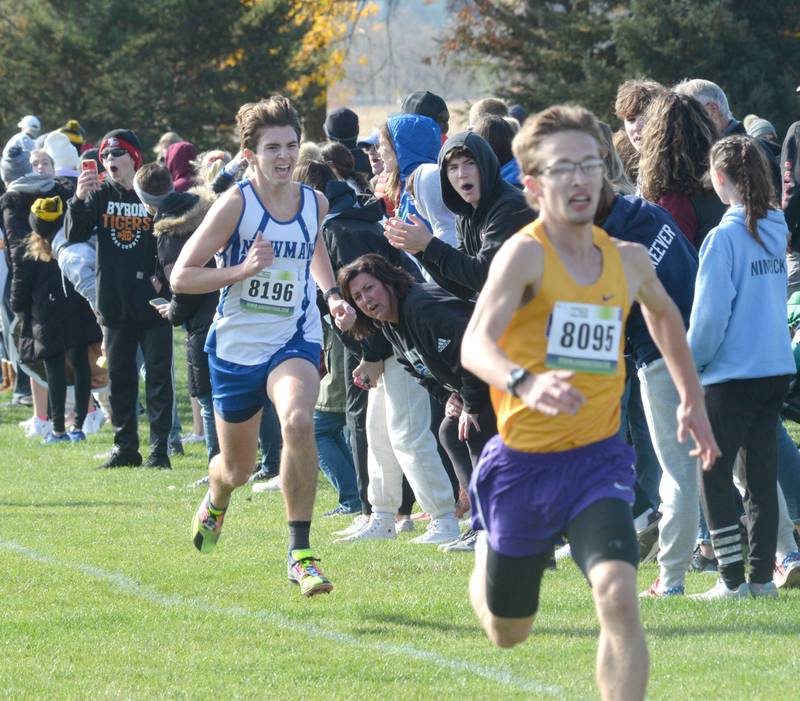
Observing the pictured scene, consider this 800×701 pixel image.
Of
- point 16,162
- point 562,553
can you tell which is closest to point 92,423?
point 16,162

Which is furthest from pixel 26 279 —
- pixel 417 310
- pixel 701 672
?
pixel 701 672

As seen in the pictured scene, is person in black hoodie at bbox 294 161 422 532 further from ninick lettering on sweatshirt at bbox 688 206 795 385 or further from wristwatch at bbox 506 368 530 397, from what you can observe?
wristwatch at bbox 506 368 530 397

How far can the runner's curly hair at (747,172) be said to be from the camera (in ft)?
21.1

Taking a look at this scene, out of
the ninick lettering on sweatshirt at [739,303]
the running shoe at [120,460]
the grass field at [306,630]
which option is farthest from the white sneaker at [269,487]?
the ninick lettering on sweatshirt at [739,303]

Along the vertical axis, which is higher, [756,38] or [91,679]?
[756,38]

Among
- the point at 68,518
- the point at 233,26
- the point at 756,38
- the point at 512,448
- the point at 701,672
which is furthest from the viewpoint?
the point at 233,26

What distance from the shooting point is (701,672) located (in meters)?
5.55

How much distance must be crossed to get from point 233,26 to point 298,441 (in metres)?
25.7

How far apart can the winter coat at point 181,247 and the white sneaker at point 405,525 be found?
232 centimetres

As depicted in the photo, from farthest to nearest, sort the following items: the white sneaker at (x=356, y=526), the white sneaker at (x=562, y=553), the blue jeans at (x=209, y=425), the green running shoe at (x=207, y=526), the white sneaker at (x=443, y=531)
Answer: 1. the blue jeans at (x=209, y=425)
2. the white sneaker at (x=356, y=526)
3. the white sneaker at (x=443, y=531)
4. the white sneaker at (x=562, y=553)
5. the green running shoe at (x=207, y=526)

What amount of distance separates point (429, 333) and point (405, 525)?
2629 millimetres

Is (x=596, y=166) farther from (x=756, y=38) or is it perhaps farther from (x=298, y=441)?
(x=756, y=38)

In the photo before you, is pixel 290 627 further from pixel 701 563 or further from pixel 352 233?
pixel 352 233

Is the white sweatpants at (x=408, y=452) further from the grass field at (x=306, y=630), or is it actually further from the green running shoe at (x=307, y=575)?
the green running shoe at (x=307, y=575)
